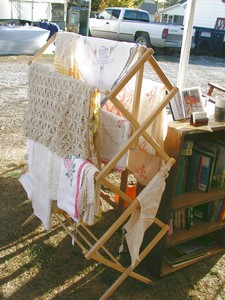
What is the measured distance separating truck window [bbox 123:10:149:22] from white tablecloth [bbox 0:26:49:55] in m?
4.10

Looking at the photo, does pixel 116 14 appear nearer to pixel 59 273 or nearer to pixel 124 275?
A: pixel 59 273

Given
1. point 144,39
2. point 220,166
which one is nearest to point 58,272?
point 220,166

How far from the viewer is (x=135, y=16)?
1362 cm

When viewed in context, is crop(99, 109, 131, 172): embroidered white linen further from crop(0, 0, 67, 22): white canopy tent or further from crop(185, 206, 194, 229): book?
crop(0, 0, 67, 22): white canopy tent

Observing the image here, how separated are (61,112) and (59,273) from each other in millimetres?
1132

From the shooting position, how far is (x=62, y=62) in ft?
7.41

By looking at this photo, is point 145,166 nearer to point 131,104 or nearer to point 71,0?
point 131,104

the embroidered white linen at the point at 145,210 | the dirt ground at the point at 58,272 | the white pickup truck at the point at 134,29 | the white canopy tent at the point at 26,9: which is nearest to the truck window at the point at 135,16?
the white pickup truck at the point at 134,29

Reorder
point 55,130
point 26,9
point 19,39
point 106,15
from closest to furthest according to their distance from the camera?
point 55,130
point 19,39
point 26,9
point 106,15

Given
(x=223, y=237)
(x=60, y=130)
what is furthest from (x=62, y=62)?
(x=223, y=237)

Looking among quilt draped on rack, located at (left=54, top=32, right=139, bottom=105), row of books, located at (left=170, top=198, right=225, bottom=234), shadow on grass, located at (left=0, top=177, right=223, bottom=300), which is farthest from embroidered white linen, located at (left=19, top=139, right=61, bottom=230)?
row of books, located at (left=170, top=198, right=225, bottom=234)

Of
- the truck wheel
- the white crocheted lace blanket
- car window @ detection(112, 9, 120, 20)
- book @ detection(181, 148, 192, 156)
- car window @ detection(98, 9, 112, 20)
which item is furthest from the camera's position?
car window @ detection(98, 9, 112, 20)

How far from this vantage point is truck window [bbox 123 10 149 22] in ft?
43.8

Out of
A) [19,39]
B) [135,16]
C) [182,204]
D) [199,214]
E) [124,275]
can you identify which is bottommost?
[124,275]
